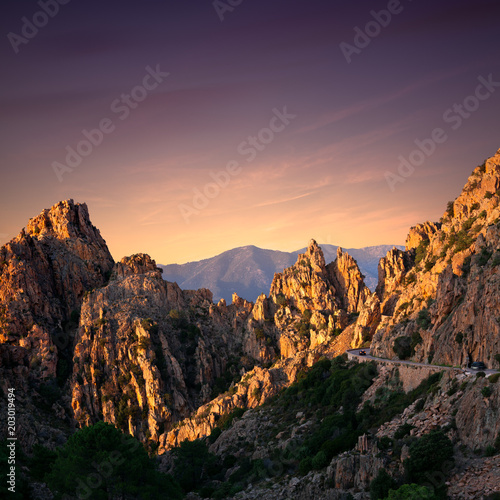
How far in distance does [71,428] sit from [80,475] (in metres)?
76.0

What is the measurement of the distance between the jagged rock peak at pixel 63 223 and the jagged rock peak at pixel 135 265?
16287mm

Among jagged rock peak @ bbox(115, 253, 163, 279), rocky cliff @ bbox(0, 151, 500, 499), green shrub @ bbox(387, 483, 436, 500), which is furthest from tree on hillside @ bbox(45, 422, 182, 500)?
jagged rock peak @ bbox(115, 253, 163, 279)

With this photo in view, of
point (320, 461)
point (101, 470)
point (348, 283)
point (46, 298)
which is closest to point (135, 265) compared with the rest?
point (46, 298)

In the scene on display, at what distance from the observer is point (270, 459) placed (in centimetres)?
6975

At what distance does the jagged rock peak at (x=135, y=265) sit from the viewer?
166 metres

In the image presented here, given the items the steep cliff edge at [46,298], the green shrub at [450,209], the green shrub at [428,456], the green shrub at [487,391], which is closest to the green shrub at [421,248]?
the green shrub at [450,209]

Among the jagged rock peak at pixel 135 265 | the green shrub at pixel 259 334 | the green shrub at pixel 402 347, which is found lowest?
the green shrub at pixel 402 347

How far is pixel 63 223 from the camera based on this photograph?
166625 millimetres

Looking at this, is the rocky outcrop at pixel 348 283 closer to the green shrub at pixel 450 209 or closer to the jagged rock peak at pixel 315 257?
the jagged rock peak at pixel 315 257

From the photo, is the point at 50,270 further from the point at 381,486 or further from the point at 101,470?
the point at 381,486

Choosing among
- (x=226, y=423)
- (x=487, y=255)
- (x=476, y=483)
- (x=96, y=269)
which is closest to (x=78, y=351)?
(x=96, y=269)

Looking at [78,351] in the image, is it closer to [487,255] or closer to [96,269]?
[96,269]

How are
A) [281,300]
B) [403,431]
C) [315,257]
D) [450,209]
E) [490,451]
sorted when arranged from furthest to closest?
[315,257] < [281,300] < [450,209] < [403,431] < [490,451]

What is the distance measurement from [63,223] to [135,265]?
28978mm
